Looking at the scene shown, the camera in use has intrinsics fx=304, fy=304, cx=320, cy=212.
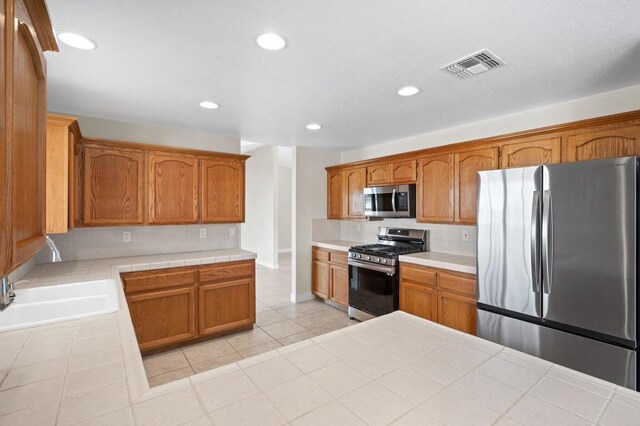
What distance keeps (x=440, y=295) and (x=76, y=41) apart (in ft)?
11.2

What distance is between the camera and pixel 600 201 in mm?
1989

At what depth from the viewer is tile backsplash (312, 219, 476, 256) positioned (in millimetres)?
3461

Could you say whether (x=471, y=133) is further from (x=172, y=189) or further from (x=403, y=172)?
(x=172, y=189)

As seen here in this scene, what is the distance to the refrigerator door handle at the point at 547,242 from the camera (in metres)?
2.20

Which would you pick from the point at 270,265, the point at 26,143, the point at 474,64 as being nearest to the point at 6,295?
the point at 26,143

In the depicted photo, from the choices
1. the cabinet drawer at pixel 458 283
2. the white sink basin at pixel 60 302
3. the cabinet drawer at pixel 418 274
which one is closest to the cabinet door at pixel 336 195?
the cabinet drawer at pixel 418 274

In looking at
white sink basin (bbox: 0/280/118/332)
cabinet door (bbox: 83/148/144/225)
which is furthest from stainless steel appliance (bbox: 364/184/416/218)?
white sink basin (bbox: 0/280/118/332)

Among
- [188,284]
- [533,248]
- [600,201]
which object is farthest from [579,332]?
[188,284]

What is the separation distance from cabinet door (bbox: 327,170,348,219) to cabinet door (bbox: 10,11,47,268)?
150 inches

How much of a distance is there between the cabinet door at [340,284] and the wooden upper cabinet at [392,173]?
1.27 m

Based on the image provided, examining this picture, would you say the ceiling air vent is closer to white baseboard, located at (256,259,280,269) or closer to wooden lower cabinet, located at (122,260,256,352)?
wooden lower cabinet, located at (122,260,256,352)

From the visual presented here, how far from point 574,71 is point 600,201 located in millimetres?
905

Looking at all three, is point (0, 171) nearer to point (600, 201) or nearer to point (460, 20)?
point (460, 20)

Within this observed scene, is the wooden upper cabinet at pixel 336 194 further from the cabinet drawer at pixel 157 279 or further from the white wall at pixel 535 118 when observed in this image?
the cabinet drawer at pixel 157 279
